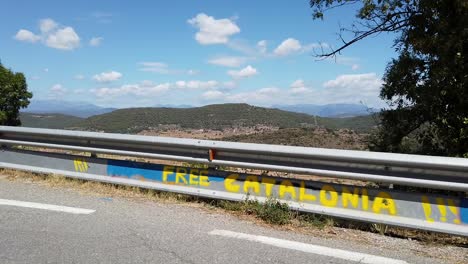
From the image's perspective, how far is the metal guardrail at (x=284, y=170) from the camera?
442cm

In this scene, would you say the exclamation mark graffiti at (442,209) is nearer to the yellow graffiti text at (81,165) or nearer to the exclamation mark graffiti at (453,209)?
the exclamation mark graffiti at (453,209)

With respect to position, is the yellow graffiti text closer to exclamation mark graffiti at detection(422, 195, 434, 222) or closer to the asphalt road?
the asphalt road

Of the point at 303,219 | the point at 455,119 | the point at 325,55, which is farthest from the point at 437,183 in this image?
the point at 325,55

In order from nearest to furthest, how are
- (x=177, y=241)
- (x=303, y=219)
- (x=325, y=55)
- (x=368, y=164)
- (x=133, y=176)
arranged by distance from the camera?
1. (x=177, y=241)
2. (x=368, y=164)
3. (x=303, y=219)
4. (x=133, y=176)
5. (x=325, y=55)

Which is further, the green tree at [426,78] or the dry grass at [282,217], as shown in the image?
the green tree at [426,78]

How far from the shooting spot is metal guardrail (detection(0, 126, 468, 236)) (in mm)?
4418

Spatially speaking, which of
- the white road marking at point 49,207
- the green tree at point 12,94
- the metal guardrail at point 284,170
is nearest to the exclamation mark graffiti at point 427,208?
the metal guardrail at point 284,170

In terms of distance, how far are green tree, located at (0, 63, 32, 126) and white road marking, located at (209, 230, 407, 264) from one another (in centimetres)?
4558

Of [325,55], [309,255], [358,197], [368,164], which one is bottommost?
[309,255]

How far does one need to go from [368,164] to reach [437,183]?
0.69 m

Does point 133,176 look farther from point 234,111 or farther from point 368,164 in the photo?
point 234,111

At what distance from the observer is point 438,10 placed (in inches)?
319

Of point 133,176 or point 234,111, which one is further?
point 234,111

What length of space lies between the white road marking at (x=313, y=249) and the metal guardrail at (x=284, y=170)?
2.20 ft
